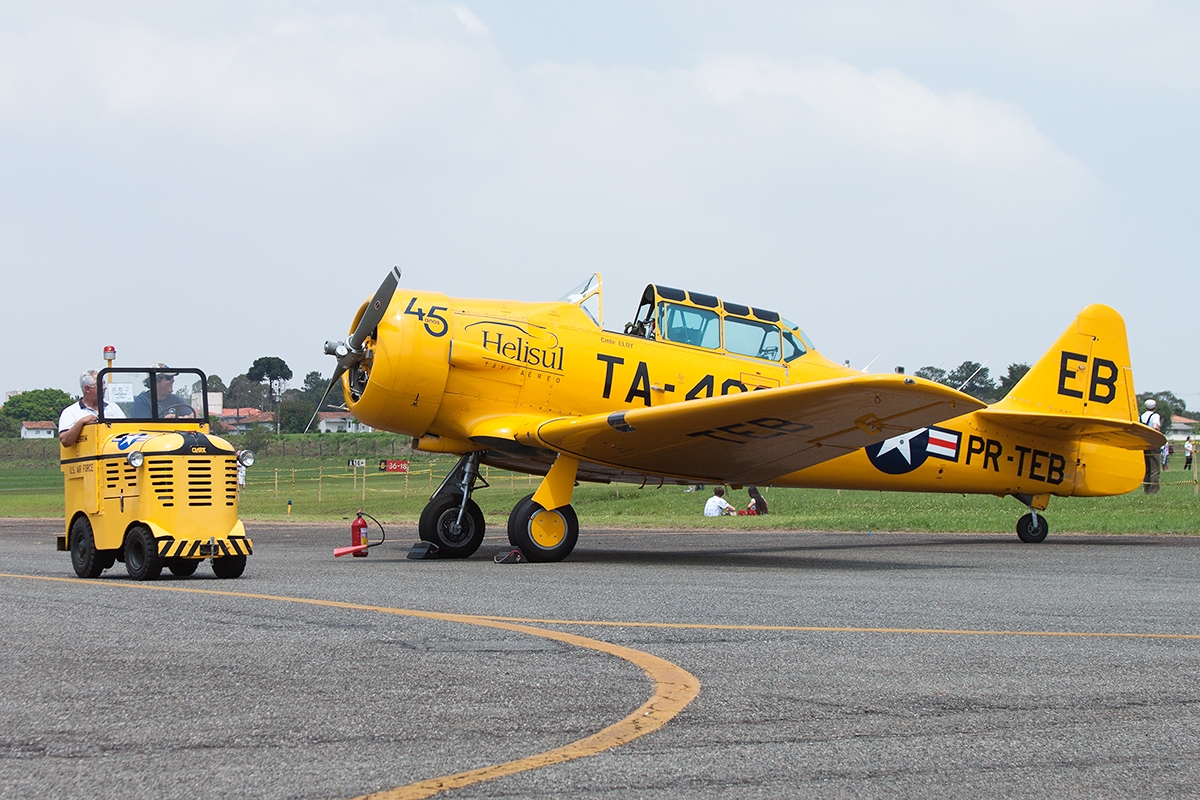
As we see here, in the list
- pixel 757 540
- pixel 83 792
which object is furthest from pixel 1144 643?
pixel 757 540

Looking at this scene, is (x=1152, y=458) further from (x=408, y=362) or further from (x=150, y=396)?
(x=150, y=396)

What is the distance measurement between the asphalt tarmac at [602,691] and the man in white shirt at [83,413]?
4.69ft

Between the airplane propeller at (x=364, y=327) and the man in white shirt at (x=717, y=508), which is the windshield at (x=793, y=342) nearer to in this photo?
the airplane propeller at (x=364, y=327)

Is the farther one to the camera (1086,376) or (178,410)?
(1086,376)

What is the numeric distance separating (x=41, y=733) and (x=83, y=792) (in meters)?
0.80

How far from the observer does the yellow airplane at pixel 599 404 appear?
39.9 ft

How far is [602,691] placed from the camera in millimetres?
4562

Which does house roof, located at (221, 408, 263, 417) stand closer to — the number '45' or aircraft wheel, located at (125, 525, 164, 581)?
the number '45'

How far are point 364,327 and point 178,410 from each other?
319 cm

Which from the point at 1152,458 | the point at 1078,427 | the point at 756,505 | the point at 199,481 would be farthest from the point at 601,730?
the point at 1152,458

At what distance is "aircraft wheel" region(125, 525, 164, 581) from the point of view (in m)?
9.23

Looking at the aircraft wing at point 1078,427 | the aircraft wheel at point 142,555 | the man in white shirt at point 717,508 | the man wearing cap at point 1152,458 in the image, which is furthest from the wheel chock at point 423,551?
the man wearing cap at point 1152,458

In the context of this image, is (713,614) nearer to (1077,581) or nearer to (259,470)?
(1077,581)

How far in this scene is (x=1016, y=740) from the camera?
3873 mm
